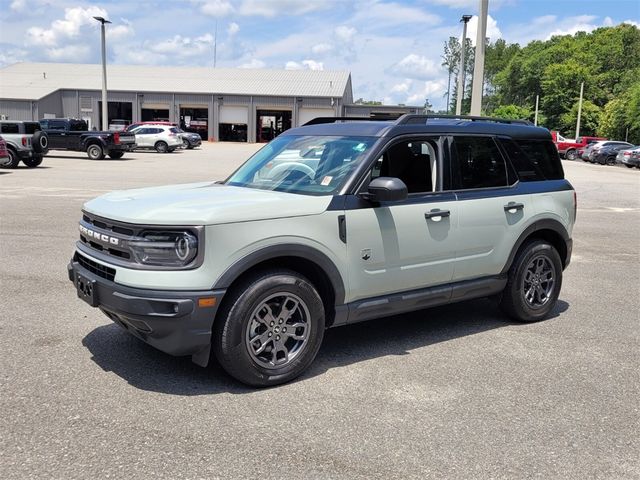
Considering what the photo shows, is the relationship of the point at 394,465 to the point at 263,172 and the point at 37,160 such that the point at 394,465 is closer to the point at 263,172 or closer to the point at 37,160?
the point at 263,172

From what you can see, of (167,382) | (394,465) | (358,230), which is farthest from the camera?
(358,230)

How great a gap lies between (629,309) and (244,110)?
61.1m

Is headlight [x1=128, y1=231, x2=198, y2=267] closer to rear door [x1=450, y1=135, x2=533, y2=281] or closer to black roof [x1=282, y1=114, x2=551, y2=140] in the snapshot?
black roof [x1=282, y1=114, x2=551, y2=140]

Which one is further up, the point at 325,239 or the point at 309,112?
the point at 309,112

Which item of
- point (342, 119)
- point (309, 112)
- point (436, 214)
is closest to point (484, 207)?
point (436, 214)

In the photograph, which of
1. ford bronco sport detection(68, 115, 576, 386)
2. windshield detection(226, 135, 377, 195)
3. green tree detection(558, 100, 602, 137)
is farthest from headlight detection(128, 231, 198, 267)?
green tree detection(558, 100, 602, 137)

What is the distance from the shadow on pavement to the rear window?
56.5 inches

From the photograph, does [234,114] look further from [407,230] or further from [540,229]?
[407,230]

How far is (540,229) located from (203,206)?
3.35 metres

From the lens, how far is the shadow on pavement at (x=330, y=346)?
166 inches

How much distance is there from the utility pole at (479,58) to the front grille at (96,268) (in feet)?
41.8

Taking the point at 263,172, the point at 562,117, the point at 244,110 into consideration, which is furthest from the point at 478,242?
the point at 562,117

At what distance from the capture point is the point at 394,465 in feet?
10.5

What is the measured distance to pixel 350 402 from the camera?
3.97 metres
